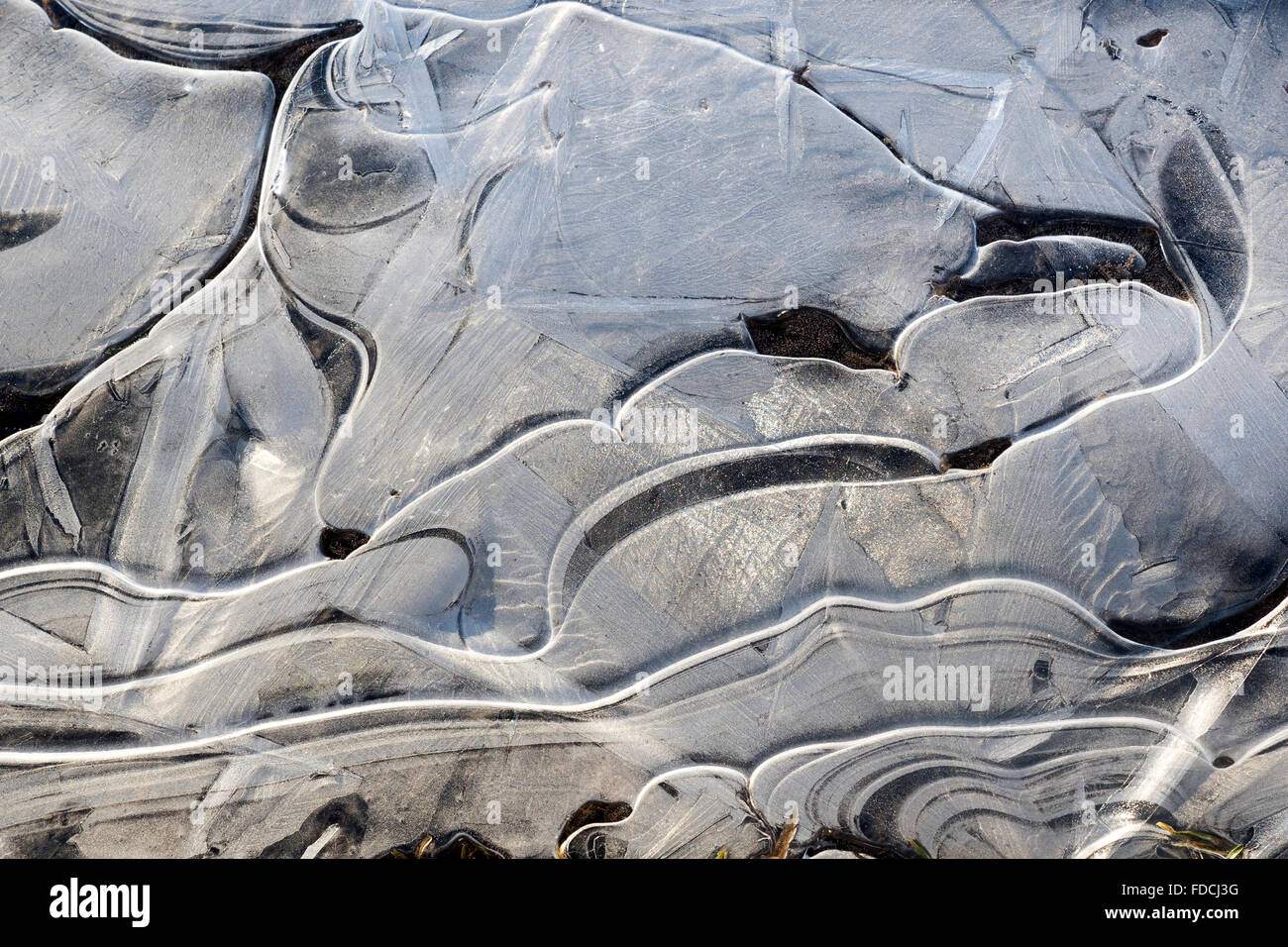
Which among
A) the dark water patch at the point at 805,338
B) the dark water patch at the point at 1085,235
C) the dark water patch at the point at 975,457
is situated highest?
the dark water patch at the point at 1085,235

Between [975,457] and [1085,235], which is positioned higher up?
[1085,235]

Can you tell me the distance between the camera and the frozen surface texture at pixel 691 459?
12.7ft

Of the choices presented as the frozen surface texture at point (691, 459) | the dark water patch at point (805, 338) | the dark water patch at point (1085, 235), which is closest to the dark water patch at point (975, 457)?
the frozen surface texture at point (691, 459)

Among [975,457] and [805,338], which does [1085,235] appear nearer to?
[975,457]

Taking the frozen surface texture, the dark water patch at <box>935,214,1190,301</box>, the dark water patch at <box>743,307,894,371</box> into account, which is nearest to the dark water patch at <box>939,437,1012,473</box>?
the frozen surface texture

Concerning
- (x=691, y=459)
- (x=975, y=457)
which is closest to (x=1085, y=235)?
(x=975, y=457)

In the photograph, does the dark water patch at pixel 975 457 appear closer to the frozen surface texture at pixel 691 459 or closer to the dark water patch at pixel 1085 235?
the frozen surface texture at pixel 691 459

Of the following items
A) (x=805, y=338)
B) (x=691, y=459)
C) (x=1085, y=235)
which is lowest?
(x=691, y=459)

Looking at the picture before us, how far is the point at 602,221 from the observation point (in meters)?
3.93

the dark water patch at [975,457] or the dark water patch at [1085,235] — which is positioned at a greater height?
the dark water patch at [1085,235]

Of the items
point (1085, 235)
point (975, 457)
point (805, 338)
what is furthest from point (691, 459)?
point (1085, 235)

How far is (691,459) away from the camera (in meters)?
3.92
